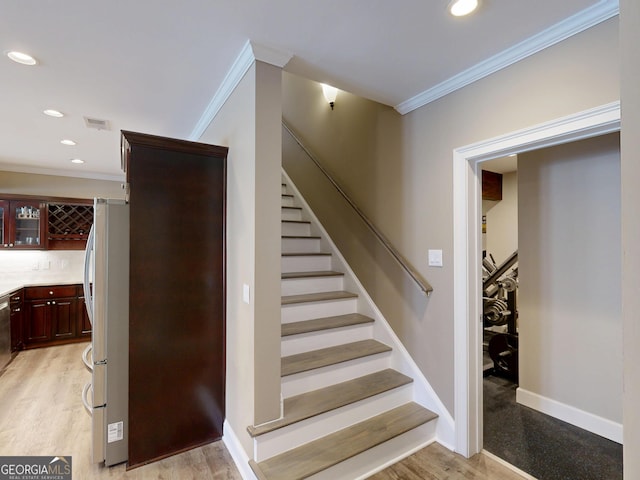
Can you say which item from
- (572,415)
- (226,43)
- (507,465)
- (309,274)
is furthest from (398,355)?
(226,43)

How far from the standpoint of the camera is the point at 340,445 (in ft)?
6.56

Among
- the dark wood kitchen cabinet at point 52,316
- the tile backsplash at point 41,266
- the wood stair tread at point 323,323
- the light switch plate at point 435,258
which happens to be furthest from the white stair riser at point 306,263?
the tile backsplash at point 41,266

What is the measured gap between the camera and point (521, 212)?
296cm

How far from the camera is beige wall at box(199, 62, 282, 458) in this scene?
74.3 inches

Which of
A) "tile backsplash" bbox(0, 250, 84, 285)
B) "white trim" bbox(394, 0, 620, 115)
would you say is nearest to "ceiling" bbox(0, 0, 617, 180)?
"white trim" bbox(394, 0, 620, 115)

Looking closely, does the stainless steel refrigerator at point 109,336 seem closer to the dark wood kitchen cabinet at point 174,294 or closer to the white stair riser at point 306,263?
the dark wood kitchen cabinet at point 174,294

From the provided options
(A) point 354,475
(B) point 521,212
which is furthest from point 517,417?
(B) point 521,212

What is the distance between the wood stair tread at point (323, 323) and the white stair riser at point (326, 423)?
61 centimetres

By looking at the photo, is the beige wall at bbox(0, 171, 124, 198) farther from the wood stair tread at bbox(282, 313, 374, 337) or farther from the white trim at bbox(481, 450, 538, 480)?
the white trim at bbox(481, 450, 538, 480)

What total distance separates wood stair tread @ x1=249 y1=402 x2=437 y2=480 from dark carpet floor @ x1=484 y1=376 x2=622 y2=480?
57 cm

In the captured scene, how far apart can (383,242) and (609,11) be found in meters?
1.86

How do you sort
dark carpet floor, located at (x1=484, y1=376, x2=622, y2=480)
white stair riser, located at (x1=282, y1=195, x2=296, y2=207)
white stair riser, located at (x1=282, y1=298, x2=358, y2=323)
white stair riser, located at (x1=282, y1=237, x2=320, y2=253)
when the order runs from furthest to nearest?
white stair riser, located at (x1=282, y1=195, x2=296, y2=207)
white stair riser, located at (x1=282, y1=237, x2=320, y2=253)
white stair riser, located at (x1=282, y1=298, x2=358, y2=323)
dark carpet floor, located at (x1=484, y1=376, x2=622, y2=480)

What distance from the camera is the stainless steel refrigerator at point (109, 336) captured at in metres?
2.07

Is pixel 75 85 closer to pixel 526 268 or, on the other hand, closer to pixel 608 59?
pixel 608 59
